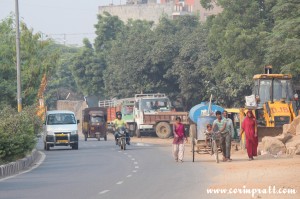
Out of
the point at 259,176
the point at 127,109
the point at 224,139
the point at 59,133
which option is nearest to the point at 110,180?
the point at 259,176

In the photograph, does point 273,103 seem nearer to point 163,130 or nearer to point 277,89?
point 277,89

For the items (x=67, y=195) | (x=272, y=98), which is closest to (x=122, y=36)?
(x=272, y=98)

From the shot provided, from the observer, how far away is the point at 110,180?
23969 millimetres

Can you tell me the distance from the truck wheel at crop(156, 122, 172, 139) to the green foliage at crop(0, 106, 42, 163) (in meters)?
21.3

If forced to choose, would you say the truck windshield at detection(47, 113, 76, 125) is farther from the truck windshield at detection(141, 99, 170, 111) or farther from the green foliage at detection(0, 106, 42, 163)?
the truck windshield at detection(141, 99, 170, 111)

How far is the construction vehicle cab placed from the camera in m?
38.2

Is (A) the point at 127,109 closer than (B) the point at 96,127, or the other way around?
(B) the point at 96,127

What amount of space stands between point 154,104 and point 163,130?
2311 mm

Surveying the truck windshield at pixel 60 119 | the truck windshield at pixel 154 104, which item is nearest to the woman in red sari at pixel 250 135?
the truck windshield at pixel 60 119

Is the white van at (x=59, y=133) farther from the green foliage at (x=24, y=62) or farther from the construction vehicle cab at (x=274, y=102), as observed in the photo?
the construction vehicle cab at (x=274, y=102)

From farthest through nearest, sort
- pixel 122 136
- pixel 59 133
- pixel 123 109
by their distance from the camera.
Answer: pixel 123 109 < pixel 59 133 < pixel 122 136

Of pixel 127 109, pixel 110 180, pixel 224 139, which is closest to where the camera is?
pixel 110 180

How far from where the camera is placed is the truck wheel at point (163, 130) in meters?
60.1

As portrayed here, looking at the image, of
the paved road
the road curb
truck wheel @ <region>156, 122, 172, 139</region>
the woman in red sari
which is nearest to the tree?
truck wheel @ <region>156, 122, 172, 139</region>
